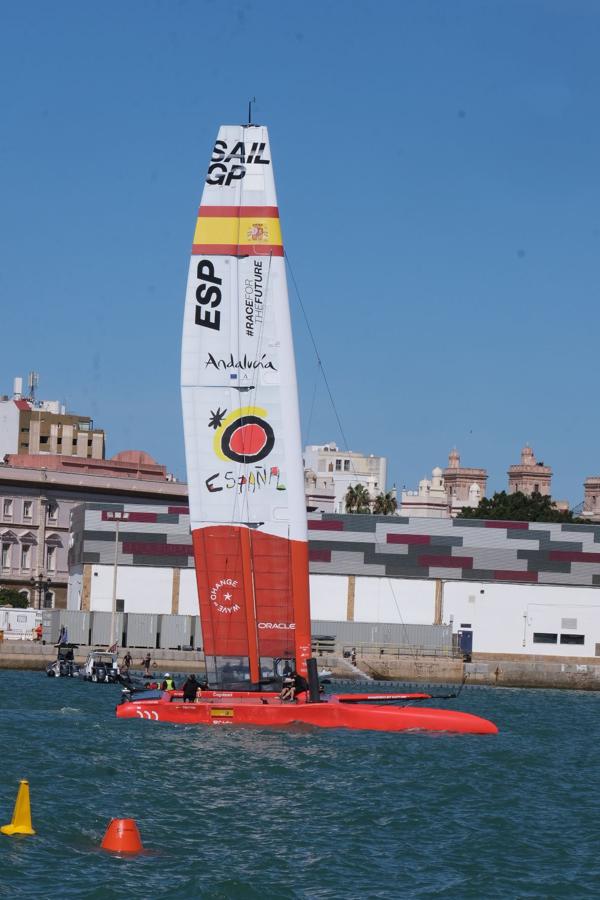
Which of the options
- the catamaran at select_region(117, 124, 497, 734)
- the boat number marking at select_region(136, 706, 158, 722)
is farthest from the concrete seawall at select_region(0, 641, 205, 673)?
the boat number marking at select_region(136, 706, 158, 722)

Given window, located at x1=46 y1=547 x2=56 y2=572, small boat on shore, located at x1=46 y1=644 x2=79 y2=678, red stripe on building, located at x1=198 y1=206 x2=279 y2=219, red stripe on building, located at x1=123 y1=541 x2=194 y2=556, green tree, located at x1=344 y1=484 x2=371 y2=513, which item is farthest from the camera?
green tree, located at x1=344 y1=484 x2=371 y2=513

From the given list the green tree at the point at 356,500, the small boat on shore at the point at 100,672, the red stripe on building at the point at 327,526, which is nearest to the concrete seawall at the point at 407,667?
the small boat on shore at the point at 100,672

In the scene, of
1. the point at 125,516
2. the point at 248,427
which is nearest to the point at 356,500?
the point at 125,516

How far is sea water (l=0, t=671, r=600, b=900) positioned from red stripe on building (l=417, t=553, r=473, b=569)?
41647 mm

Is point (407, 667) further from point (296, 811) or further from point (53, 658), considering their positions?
point (296, 811)

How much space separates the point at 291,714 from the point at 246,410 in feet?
25.7

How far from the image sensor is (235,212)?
1676 inches

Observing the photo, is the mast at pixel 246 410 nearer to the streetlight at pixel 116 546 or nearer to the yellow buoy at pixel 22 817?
the yellow buoy at pixel 22 817

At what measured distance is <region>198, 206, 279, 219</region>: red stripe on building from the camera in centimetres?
4256

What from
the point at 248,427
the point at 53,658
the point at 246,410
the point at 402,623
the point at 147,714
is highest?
the point at 246,410

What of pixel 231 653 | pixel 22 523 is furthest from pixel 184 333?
pixel 22 523

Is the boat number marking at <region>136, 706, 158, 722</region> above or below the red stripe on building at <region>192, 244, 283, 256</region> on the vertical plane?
below

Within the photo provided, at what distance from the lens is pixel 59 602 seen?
11762 centimetres

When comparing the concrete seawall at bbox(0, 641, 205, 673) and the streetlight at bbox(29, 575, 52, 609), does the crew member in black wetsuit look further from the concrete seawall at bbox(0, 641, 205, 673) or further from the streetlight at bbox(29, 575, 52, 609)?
the streetlight at bbox(29, 575, 52, 609)
